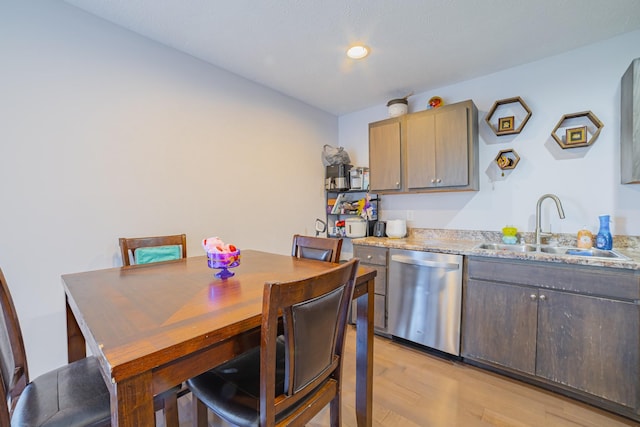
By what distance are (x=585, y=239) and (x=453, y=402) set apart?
1541mm

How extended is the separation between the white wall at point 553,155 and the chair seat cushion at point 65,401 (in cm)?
280

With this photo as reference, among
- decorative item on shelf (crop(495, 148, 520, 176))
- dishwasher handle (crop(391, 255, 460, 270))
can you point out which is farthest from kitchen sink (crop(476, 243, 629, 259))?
decorative item on shelf (crop(495, 148, 520, 176))

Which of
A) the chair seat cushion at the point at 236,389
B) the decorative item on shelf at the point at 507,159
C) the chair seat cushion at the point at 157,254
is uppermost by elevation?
the decorative item on shelf at the point at 507,159

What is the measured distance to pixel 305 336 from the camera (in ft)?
2.97

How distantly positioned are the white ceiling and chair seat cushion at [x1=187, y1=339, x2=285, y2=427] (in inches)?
76.7

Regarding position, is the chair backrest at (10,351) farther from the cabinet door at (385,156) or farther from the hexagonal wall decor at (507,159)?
the hexagonal wall decor at (507,159)

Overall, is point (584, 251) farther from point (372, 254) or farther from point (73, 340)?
point (73, 340)

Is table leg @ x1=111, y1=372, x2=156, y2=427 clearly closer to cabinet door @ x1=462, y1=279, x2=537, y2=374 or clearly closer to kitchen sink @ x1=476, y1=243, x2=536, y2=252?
cabinet door @ x1=462, y1=279, x2=537, y2=374

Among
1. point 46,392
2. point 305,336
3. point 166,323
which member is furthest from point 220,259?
point 46,392

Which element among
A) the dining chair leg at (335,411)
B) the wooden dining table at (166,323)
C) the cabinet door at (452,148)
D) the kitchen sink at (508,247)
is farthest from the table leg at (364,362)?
the cabinet door at (452,148)

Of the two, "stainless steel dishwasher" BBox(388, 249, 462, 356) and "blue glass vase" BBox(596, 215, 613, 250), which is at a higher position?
"blue glass vase" BBox(596, 215, 613, 250)

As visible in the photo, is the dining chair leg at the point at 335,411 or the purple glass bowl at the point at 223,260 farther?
the purple glass bowl at the point at 223,260

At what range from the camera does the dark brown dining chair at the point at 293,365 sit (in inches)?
31.9

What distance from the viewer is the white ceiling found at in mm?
1675
